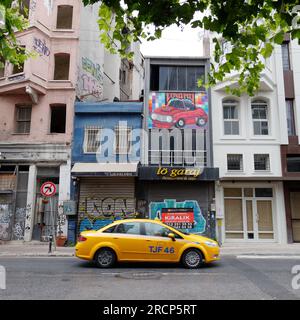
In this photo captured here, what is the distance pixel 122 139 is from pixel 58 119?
4.55 metres

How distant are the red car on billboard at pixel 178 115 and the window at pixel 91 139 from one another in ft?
11.7

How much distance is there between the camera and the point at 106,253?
395 inches

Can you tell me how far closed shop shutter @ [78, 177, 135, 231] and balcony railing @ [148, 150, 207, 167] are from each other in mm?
1888

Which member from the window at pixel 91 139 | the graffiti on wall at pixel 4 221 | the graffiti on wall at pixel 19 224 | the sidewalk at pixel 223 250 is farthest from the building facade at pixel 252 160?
the graffiti on wall at pixel 4 221

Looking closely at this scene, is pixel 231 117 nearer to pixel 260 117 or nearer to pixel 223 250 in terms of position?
pixel 260 117

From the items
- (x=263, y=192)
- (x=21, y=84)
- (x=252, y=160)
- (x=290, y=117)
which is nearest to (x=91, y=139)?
(x=21, y=84)

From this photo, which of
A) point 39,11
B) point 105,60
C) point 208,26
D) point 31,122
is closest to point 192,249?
point 208,26

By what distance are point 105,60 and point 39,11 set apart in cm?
678

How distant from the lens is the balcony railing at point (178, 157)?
17.7 meters

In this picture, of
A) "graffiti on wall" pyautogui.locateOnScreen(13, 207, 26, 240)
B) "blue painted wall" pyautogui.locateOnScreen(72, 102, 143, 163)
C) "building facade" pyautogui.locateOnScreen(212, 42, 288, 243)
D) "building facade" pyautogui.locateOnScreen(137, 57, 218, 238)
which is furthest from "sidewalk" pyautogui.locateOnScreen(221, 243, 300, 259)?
"graffiti on wall" pyautogui.locateOnScreen(13, 207, 26, 240)

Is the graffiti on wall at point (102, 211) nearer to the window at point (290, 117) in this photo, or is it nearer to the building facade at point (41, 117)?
the building facade at point (41, 117)

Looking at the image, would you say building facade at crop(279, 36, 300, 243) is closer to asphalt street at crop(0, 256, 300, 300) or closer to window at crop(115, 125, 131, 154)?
asphalt street at crop(0, 256, 300, 300)

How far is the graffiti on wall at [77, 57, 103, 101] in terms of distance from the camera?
19.5 m
